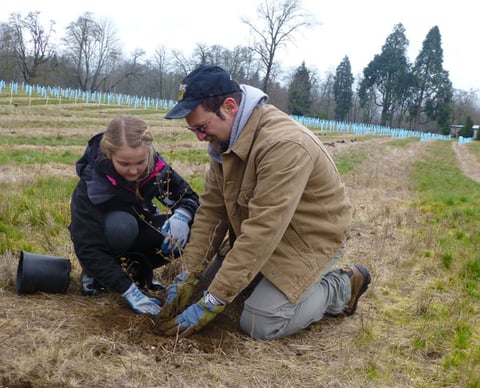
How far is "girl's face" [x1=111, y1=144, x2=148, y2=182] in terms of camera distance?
8.46ft

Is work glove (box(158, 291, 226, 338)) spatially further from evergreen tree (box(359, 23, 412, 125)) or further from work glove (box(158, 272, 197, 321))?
evergreen tree (box(359, 23, 412, 125))

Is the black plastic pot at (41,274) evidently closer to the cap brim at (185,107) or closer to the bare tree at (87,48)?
the cap brim at (185,107)

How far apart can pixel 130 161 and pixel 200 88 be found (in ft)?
2.06

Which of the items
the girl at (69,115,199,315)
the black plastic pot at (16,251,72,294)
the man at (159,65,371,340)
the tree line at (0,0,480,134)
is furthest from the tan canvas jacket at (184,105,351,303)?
the tree line at (0,0,480,134)

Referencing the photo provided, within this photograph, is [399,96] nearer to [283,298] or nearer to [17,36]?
[17,36]

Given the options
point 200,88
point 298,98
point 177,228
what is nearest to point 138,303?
point 177,228

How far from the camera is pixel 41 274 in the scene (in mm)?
2775

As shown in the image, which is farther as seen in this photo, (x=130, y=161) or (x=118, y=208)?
(x=118, y=208)

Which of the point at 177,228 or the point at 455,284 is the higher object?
the point at 177,228

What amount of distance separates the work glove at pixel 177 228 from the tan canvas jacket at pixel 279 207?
0.57ft

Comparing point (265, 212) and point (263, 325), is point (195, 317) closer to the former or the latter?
point (263, 325)

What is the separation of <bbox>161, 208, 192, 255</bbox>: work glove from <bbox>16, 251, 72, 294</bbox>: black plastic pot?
0.61 m

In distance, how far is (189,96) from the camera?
7.57 feet

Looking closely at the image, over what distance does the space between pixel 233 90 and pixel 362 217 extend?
12.2 feet
